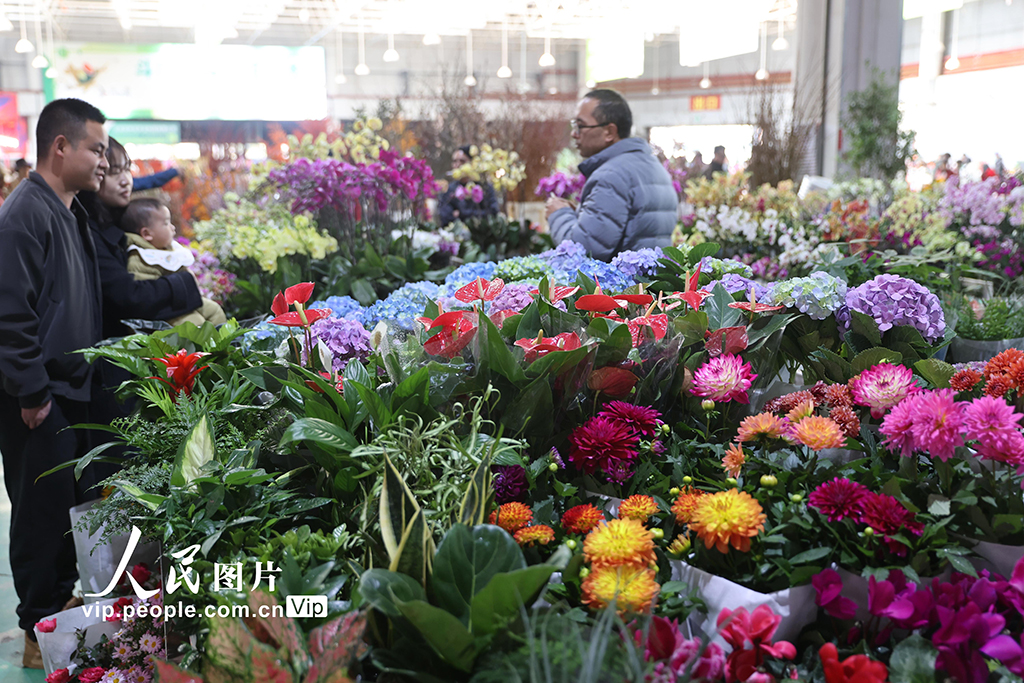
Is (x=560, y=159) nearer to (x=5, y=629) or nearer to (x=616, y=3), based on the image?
(x=5, y=629)

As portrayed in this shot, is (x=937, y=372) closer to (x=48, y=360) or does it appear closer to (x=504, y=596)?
(x=504, y=596)

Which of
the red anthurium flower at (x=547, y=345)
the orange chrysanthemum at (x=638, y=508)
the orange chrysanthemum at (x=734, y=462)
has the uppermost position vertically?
the red anthurium flower at (x=547, y=345)

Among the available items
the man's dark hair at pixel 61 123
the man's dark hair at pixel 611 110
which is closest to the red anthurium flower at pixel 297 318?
the man's dark hair at pixel 61 123

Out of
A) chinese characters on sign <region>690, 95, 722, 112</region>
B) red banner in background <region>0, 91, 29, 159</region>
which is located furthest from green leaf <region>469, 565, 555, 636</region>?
chinese characters on sign <region>690, 95, 722, 112</region>

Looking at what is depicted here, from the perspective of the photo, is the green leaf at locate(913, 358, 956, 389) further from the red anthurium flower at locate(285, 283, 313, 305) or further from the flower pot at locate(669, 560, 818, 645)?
the red anthurium flower at locate(285, 283, 313, 305)

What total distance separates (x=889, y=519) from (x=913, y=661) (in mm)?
150

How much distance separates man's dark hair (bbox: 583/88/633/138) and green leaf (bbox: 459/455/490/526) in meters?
2.12

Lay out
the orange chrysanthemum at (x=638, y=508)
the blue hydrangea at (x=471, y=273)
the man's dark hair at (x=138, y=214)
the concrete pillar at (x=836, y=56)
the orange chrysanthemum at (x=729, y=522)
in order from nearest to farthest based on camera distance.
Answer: the orange chrysanthemum at (x=729, y=522)
the orange chrysanthemum at (x=638, y=508)
the blue hydrangea at (x=471, y=273)
the man's dark hair at (x=138, y=214)
the concrete pillar at (x=836, y=56)

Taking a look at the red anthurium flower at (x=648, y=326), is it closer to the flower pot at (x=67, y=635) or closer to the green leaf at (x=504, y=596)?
the green leaf at (x=504, y=596)

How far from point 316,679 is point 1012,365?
1040 mm

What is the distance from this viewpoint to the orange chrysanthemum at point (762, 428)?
994mm

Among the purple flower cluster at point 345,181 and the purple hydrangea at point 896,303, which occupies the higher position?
the purple flower cluster at point 345,181

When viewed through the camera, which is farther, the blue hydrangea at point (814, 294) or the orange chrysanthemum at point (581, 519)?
the blue hydrangea at point (814, 294)

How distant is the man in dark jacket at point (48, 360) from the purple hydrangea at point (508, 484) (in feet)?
4.88
